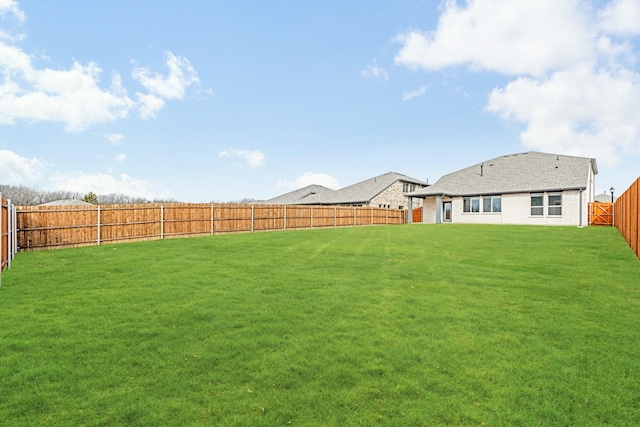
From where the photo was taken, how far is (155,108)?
19953 mm

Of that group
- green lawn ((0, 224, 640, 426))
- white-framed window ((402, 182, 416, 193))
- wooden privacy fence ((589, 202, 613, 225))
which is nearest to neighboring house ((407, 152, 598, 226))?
wooden privacy fence ((589, 202, 613, 225))

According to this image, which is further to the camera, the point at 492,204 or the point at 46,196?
the point at 46,196

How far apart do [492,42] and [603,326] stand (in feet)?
50.2

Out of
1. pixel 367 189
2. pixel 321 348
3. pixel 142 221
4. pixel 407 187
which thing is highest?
pixel 407 187

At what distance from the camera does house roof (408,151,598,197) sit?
2648 cm

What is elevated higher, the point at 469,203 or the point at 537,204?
the point at 469,203

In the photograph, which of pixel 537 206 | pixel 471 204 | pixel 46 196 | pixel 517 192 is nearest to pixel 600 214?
pixel 537 206

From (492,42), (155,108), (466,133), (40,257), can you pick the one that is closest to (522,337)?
(40,257)

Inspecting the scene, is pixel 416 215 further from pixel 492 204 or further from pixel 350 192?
pixel 350 192

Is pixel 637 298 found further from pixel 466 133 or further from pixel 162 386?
pixel 466 133

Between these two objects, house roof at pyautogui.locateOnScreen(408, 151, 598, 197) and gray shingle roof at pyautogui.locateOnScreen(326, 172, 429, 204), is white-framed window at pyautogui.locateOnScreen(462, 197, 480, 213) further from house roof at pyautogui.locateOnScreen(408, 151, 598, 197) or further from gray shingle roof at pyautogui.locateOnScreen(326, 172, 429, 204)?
gray shingle roof at pyautogui.locateOnScreen(326, 172, 429, 204)

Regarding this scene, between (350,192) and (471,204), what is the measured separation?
55.7 feet

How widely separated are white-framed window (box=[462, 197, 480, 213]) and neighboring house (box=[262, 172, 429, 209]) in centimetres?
694

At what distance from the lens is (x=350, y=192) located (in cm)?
4472
